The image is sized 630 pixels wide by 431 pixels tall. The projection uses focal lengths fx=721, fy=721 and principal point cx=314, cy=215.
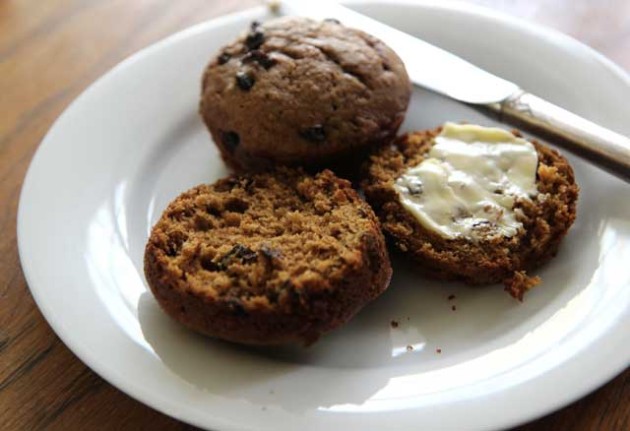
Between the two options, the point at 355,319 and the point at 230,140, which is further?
the point at 230,140

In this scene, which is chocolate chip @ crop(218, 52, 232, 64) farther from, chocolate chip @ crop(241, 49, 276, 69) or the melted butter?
the melted butter

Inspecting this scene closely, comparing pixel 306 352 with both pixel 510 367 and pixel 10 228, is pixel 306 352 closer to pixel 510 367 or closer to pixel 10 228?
pixel 510 367

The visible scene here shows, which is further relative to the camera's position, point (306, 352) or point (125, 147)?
point (125, 147)

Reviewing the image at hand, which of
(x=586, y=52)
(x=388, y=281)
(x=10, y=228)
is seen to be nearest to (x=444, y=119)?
(x=586, y=52)

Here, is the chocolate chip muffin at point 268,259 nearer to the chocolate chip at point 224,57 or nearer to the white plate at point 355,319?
the white plate at point 355,319

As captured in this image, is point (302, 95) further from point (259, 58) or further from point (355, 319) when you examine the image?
point (355, 319)

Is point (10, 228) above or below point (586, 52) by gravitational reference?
below

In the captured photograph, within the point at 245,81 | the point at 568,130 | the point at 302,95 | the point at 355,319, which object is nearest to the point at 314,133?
the point at 302,95

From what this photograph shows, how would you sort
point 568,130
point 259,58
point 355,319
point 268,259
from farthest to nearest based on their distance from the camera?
1. point 259,58
2. point 568,130
3. point 355,319
4. point 268,259
